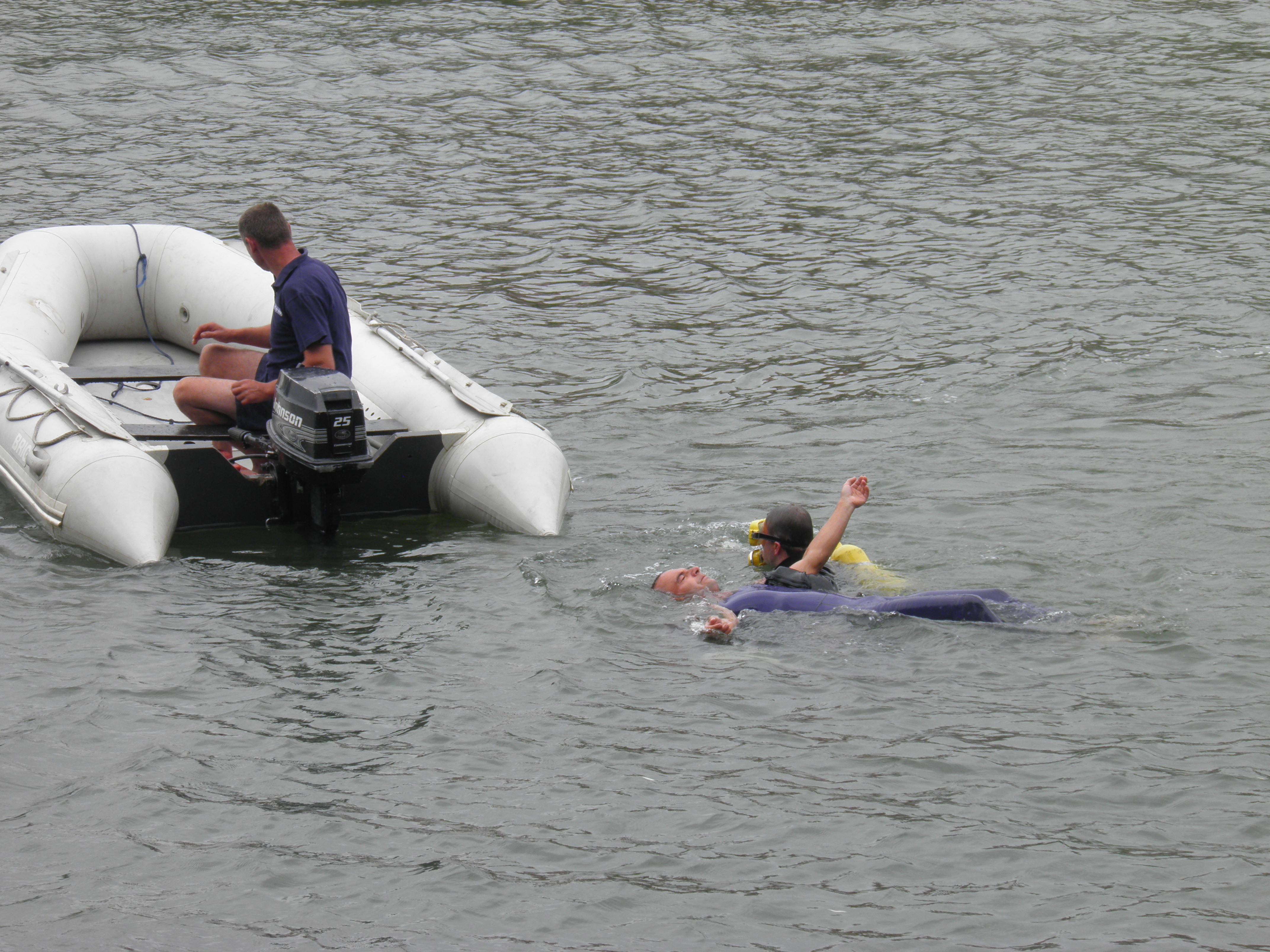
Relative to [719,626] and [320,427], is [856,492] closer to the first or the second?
[719,626]

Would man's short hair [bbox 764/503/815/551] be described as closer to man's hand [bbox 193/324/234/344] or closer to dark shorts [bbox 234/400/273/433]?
dark shorts [bbox 234/400/273/433]

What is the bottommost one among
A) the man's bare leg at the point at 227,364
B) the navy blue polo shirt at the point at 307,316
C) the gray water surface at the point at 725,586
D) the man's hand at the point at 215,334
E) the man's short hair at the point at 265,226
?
the gray water surface at the point at 725,586

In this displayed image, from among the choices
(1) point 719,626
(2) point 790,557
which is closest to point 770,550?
(2) point 790,557

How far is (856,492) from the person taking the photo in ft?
19.4

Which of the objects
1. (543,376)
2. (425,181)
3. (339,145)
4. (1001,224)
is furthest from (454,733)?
(339,145)

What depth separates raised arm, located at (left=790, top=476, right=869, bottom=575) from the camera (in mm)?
5863

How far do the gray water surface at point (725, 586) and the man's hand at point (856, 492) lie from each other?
20.6 inches

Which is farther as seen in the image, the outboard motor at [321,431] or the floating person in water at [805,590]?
the outboard motor at [321,431]

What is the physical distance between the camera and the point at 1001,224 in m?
12.5

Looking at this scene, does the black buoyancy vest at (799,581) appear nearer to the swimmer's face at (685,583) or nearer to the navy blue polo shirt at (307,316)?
the swimmer's face at (685,583)

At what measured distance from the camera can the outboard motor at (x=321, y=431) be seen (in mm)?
6391

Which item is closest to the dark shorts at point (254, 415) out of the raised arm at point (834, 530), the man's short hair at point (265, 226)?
the man's short hair at point (265, 226)

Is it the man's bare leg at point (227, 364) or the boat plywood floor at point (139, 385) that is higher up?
the man's bare leg at point (227, 364)

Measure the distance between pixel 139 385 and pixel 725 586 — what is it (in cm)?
412
